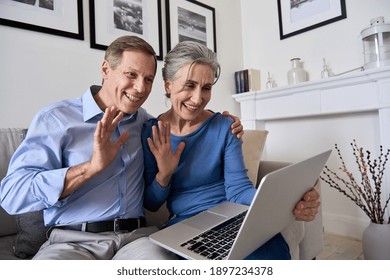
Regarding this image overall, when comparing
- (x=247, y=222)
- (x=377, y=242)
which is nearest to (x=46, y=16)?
(x=247, y=222)

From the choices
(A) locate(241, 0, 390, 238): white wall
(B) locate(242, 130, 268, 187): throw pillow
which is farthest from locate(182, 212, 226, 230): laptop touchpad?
(A) locate(241, 0, 390, 238): white wall

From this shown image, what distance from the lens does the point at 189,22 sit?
1.92m

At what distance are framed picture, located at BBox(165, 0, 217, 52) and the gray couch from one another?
116cm

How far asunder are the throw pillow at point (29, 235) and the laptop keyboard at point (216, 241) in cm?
57

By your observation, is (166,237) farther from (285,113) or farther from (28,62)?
(285,113)

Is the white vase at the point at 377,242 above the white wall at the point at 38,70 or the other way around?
the other way around

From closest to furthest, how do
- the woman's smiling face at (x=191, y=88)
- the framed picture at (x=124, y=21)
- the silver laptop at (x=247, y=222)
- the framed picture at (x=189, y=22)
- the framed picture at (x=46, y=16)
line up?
the silver laptop at (x=247, y=222) < the woman's smiling face at (x=191, y=88) < the framed picture at (x=46, y=16) < the framed picture at (x=124, y=21) < the framed picture at (x=189, y=22)

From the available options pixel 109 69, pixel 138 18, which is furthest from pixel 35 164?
pixel 138 18

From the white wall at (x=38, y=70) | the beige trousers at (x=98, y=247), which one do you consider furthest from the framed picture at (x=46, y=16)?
the beige trousers at (x=98, y=247)

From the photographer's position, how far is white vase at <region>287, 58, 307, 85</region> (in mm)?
1880

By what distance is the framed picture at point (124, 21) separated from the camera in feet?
4.73

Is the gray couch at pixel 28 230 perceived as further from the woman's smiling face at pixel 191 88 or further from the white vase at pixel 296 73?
the white vase at pixel 296 73

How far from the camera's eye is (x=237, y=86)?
2.20 metres

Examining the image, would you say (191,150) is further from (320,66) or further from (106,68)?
(320,66)
